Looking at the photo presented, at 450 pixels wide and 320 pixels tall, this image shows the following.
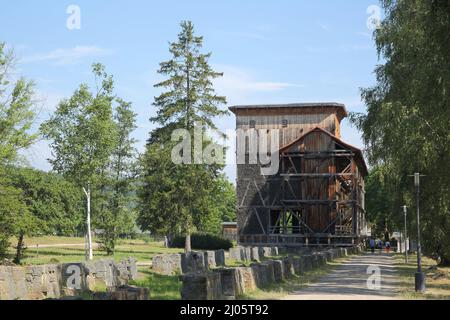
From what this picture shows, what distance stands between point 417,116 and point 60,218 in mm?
29668

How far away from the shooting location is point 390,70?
104 feet

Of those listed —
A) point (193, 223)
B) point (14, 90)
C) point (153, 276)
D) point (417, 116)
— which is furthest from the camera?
point (193, 223)

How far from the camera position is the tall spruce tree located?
61.1 metres

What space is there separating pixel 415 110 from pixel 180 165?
3711cm

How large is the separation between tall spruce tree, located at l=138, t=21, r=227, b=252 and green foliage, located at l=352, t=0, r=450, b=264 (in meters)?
26.3

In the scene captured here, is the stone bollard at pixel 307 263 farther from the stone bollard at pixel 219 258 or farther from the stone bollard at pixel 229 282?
the stone bollard at pixel 229 282

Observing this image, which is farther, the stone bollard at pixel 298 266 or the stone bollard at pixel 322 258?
the stone bollard at pixel 322 258

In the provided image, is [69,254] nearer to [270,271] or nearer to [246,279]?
[270,271]

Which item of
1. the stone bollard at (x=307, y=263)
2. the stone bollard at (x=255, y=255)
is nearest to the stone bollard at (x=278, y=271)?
the stone bollard at (x=307, y=263)

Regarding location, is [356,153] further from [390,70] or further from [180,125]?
[390,70]

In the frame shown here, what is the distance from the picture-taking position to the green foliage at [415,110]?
2166 cm

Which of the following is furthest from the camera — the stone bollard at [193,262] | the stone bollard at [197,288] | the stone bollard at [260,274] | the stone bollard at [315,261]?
the stone bollard at [315,261]

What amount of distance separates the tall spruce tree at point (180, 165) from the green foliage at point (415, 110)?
1034 inches

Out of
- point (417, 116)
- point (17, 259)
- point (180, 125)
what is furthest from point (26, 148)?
point (180, 125)
